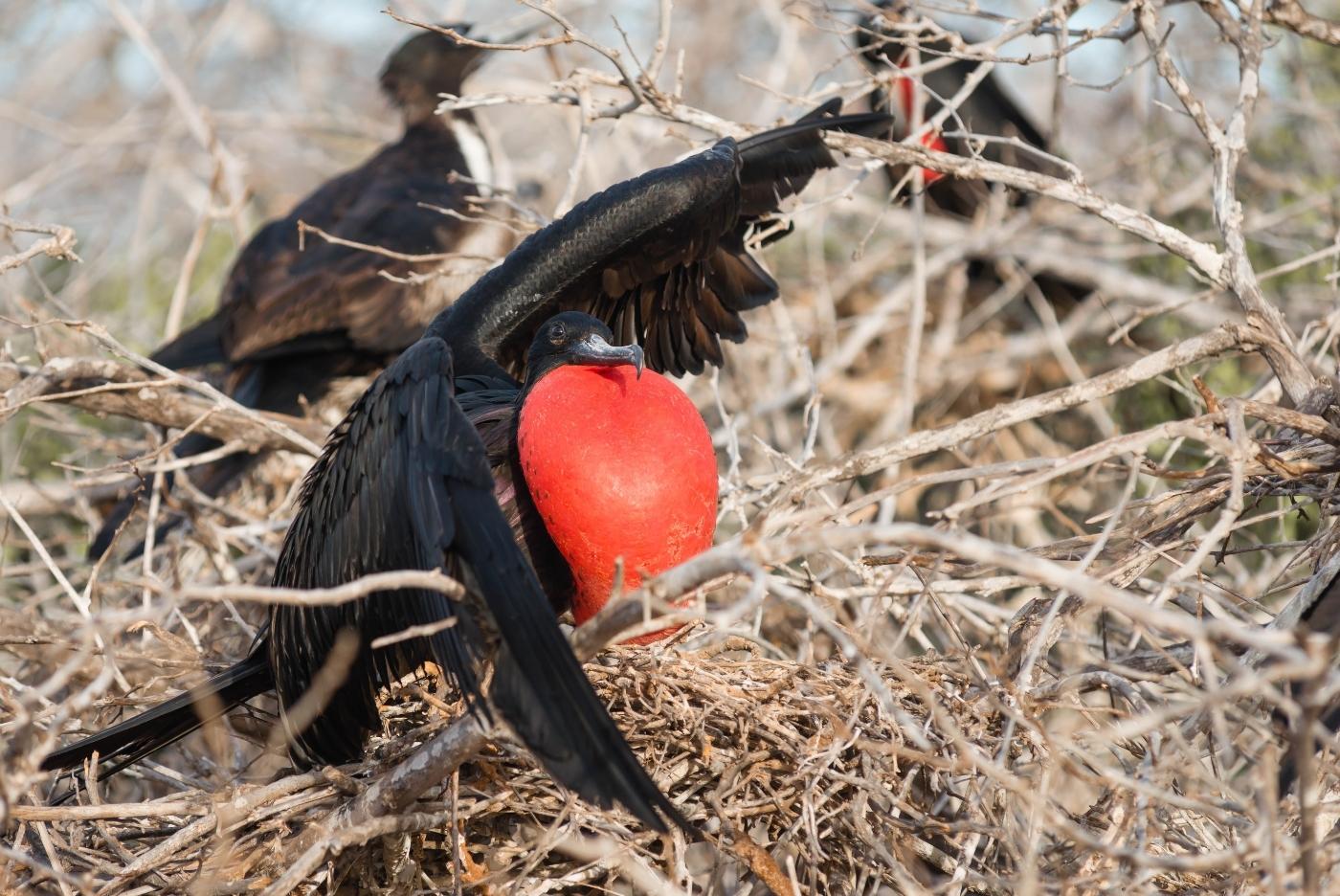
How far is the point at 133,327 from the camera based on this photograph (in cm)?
408

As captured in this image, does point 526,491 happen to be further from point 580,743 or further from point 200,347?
point 200,347

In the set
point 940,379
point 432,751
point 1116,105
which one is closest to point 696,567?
point 432,751

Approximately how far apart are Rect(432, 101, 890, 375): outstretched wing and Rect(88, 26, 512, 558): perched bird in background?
77 centimetres

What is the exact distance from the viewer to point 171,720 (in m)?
2.14

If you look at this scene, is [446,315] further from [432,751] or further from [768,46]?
[768,46]

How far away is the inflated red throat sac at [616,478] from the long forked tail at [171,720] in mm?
560

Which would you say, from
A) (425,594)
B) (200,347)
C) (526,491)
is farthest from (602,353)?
(200,347)

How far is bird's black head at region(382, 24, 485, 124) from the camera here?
434 centimetres

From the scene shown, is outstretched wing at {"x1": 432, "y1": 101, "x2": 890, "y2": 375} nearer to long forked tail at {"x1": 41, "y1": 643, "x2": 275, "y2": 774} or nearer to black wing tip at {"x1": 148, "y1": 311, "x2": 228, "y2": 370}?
long forked tail at {"x1": 41, "y1": 643, "x2": 275, "y2": 774}

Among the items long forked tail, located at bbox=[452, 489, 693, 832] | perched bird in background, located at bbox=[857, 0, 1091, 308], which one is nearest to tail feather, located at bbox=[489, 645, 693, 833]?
long forked tail, located at bbox=[452, 489, 693, 832]

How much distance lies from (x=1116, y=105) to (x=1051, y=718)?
3.06 meters

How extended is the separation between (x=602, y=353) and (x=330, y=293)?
1751mm

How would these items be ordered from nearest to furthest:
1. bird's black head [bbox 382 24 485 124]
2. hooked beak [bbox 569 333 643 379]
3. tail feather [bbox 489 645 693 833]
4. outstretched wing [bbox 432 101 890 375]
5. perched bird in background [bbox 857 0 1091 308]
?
tail feather [bbox 489 645 693 833] → hooked beak [bbox 569 333 643 379] → outstretched wing [bbox 432 101 890 375] → perched bird in background [bbox 857 0 1091 308] → bird's black head [bbox 382 24 485 124]

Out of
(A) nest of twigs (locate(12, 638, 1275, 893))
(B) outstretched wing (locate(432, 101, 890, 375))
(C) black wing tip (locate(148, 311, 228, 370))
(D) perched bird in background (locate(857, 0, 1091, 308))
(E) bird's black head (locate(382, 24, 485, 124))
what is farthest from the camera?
(E) bird's black head (locate(382, 24, 485, 124))
